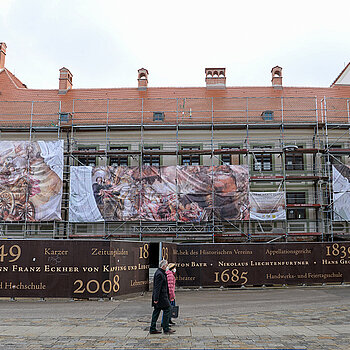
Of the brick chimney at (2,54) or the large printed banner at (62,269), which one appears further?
the brick chimney at (2,54)

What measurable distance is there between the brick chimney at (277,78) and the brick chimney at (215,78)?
3.57m

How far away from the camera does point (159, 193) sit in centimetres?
2417

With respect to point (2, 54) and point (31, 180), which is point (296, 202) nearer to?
point (31, 180)

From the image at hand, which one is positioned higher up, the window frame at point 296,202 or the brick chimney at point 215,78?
the brick chimney at point 215,78

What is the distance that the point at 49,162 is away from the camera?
80.3 ft

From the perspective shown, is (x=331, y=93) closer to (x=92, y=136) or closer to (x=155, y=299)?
(x=92, y=136)

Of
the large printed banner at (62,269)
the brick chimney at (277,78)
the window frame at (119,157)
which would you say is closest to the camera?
the large printed banner at (62,269)

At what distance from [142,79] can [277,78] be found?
32.3 ft

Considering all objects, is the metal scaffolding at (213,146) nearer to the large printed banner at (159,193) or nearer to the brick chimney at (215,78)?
the large printed banner at (159,193)

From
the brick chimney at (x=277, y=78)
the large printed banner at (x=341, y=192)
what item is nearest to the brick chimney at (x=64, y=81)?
the brick chimney at (x=277, y=78)

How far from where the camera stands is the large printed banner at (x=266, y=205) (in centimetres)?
2383

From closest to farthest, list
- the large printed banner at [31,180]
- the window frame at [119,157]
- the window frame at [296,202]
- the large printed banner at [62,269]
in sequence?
1. the large printed banner at [62,269]
2. the large printed banner at [31,180]
3. the window frame at [296,202]
4. the window frame at [119,157]

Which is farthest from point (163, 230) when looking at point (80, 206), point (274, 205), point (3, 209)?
point (3, 209)

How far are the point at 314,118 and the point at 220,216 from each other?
8.90 m
